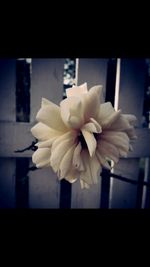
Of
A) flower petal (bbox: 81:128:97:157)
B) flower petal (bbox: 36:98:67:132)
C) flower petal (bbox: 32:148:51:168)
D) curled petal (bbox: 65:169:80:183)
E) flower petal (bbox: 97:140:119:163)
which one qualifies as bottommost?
curled petal (bbox: 65:169:80:183)

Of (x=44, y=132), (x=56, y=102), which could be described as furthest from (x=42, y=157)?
(x=56, y=102)

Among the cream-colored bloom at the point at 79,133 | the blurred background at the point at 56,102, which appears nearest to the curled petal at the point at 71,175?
the cream-colored bloom at the point at 79,133

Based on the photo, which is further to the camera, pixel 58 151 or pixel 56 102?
pixel 56 102

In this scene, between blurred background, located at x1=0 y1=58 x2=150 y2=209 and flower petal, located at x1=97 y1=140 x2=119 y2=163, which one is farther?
blurred background, located at x1=0 y1=58 x2=150 y2=209

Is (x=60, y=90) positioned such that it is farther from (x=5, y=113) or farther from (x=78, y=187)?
(x=78, y=187)

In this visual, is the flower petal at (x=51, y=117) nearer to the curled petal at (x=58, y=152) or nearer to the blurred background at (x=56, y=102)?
the curled petal at (x=58, y=152)

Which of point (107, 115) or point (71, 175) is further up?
point (107, 115)

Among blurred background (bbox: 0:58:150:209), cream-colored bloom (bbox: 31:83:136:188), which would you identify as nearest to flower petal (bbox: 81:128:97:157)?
cream-colored bloom (bbox: 31:83:136:188)

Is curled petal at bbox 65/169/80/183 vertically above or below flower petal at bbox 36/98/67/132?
below

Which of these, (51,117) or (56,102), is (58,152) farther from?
(56,102)

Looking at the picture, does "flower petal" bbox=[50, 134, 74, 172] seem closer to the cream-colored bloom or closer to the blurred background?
the cream-colored bloom
